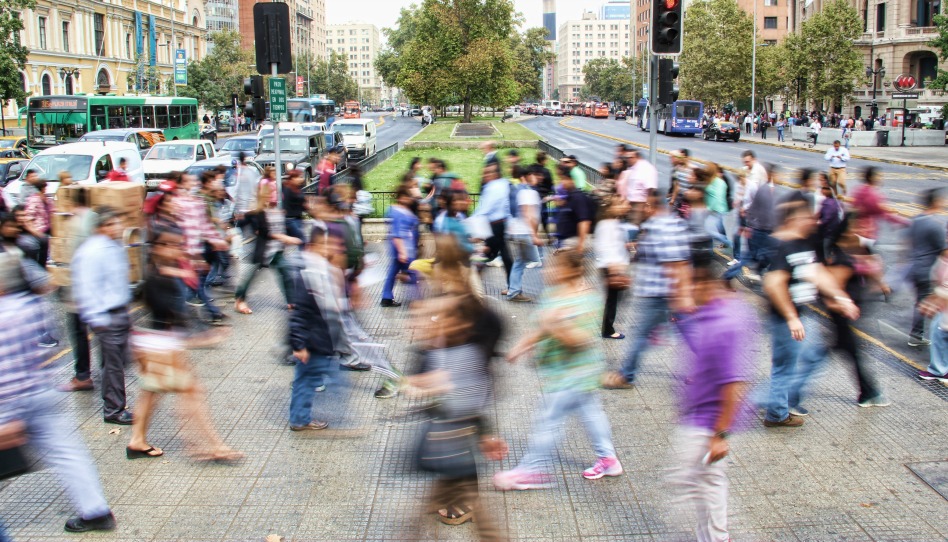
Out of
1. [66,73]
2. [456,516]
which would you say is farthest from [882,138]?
[66,73]

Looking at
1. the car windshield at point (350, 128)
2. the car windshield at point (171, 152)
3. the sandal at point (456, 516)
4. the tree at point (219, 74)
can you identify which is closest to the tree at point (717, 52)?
the tree at point (219, 74)

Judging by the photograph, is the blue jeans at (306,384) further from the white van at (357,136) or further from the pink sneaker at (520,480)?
the white van at (357,136)

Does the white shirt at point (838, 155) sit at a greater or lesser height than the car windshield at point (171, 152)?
lesser

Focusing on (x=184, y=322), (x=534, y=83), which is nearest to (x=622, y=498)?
(x=184, y=322)

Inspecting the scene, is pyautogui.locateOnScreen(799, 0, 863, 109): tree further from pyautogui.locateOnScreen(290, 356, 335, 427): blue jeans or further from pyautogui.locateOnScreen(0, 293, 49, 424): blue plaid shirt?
pyautogui.locateOnScreen(0, 293, 49, 424): blue plaid shirt

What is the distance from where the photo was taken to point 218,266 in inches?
471

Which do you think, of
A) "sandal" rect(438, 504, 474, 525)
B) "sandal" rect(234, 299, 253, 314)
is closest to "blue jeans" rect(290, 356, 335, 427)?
"sandal" rect(438, 504, 474, 525)

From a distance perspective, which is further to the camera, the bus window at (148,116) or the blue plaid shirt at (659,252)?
the bus window at (148,116)

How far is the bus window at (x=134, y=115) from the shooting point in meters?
36.8

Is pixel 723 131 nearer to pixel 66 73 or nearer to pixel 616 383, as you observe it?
pixel 66 73

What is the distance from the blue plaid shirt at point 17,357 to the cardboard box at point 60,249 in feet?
19.3

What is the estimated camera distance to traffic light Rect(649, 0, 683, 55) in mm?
11695

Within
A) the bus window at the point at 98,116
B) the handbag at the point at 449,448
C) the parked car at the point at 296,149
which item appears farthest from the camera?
the bus window at the point at 98,116

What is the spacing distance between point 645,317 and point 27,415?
5113 mm
